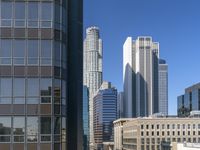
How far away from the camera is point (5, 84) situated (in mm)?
37344

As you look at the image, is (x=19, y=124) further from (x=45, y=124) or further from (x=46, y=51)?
(x=46, y=51)

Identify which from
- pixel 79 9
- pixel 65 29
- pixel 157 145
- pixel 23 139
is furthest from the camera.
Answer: pixel 157 145

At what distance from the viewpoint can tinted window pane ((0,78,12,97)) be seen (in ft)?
122

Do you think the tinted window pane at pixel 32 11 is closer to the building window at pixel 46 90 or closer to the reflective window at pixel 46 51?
the reflective window at pixel 46 51

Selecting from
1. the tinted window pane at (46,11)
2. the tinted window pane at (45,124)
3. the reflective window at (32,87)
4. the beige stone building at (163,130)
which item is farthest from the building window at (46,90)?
the beige stone building at (163,130)

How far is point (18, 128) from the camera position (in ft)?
121

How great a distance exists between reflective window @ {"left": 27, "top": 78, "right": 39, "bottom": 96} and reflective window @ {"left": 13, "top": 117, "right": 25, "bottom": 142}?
191 cm

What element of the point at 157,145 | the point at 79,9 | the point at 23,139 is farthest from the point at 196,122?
the point at 23,139

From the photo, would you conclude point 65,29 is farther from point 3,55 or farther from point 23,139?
point 23,139

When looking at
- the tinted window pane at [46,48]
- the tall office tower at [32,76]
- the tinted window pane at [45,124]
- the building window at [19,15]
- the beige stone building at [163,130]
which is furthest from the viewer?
the beige stone building at [163,130]

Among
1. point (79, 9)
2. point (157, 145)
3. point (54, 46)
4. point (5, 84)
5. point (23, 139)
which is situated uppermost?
point (79, 9)

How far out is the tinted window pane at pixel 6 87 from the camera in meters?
37.1

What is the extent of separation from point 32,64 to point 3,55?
2.17 metres

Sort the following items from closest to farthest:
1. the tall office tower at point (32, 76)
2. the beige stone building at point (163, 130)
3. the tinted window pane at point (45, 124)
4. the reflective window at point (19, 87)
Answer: the tall office tower at point (32, 76), the tinted window pane at point (45, 124), the reflective window at point (19, 87), the beige stone building at point (163, 130)
